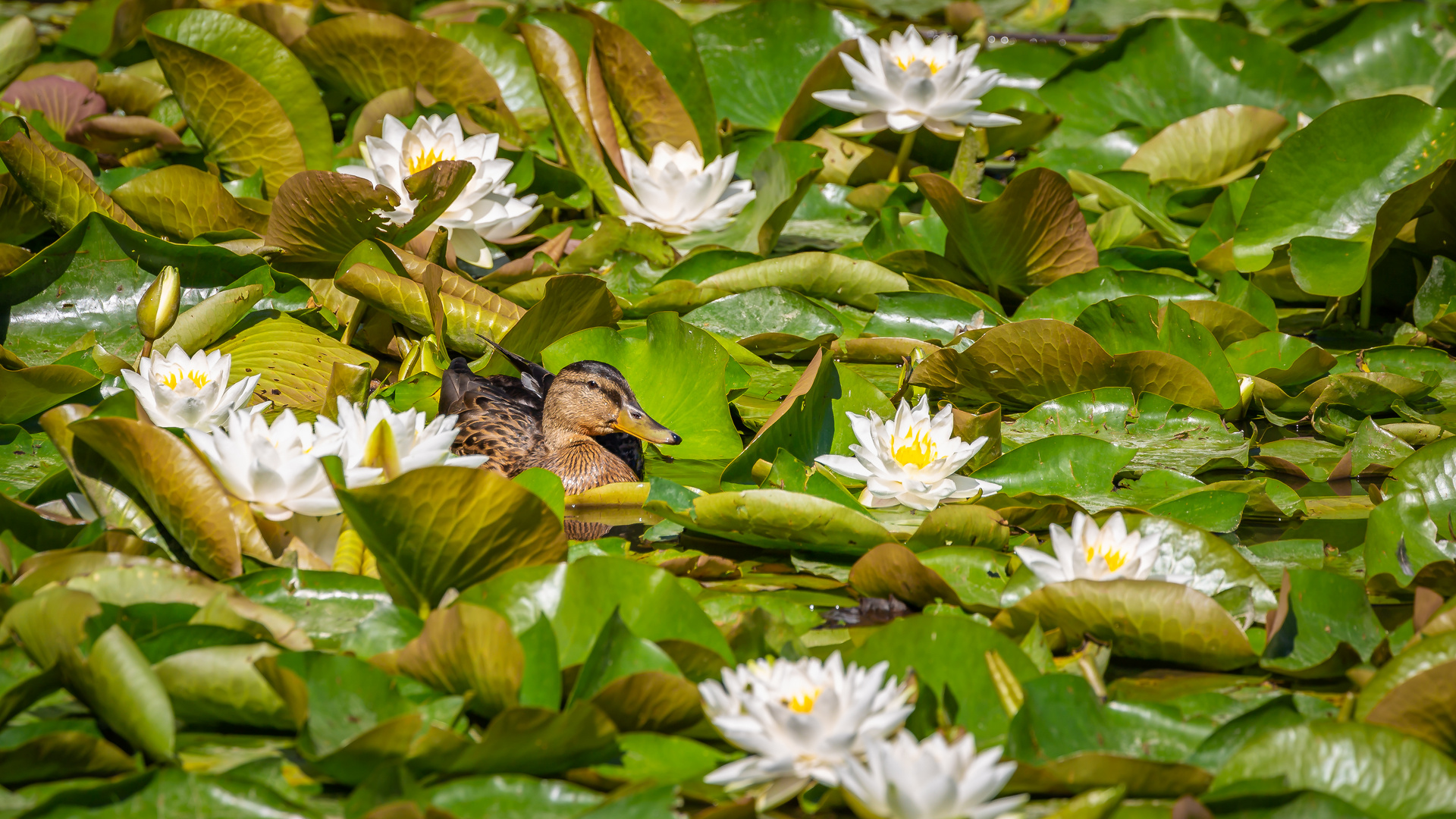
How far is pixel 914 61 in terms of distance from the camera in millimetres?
4465

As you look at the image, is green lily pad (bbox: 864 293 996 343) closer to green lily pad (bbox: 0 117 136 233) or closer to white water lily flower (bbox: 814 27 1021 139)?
white water lily flower (bbox: 814 27 1021 139)

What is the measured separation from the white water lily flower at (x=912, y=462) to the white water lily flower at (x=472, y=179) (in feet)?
5.35

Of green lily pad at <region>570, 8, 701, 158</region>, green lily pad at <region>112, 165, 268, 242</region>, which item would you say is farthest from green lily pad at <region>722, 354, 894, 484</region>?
green lily pad at <region>112, 165, 268, 242</region>

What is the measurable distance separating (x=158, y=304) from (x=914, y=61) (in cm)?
291

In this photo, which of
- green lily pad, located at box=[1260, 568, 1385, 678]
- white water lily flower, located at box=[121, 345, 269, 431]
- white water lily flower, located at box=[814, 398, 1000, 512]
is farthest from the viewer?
white water lily flower, located at box=[814, 398, 1000, 512]

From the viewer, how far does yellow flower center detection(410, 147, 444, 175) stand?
3.70 meters

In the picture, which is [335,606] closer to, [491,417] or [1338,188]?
[491,417]

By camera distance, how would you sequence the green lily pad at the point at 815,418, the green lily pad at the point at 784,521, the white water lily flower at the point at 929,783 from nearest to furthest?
the white water lily flower at the point at 929,783 < the green lily pad at the point at 784,521 < the green lily pad at the point at 815,418

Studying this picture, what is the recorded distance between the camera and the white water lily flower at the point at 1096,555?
86.4 inches

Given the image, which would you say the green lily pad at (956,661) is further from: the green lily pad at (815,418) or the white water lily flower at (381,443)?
the white water lily flower at (381,443)

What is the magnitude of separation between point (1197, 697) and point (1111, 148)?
3.49m

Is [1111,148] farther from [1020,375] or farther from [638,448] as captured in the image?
[638,448]

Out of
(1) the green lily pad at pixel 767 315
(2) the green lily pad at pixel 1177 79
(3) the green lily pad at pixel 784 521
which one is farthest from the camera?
(2) the green lily pad at pixel 1177 79

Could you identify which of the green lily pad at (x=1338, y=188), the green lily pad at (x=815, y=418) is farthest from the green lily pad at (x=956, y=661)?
the green lily pad at (x=1338, y=188)
